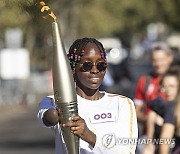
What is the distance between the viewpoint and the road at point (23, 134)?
16.4m

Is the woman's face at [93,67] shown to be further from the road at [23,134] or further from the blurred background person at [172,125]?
the road at [23,134]

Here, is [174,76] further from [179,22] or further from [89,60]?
[179,22]

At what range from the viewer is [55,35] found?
149 inches

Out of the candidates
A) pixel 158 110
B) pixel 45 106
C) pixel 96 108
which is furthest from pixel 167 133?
pixel 45 106

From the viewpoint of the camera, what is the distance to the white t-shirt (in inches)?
166

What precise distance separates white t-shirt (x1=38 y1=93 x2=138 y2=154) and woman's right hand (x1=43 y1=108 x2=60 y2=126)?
183 mm

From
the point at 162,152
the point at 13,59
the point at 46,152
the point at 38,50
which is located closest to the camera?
the point at 162,152

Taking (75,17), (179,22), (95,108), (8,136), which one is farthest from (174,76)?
(179,22)

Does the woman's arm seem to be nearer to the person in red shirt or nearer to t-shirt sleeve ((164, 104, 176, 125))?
t-shirt sleeve ((164, 104, 176, 125))

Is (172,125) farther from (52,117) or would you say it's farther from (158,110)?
(52,117)

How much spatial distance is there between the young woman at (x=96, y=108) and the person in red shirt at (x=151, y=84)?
3940mm

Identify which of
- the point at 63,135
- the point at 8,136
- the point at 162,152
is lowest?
the point at 8,136

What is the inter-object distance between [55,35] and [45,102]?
574 millimetres

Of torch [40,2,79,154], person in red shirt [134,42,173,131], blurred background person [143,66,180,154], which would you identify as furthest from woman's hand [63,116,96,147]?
person in red shirt [134,42,173,131]
